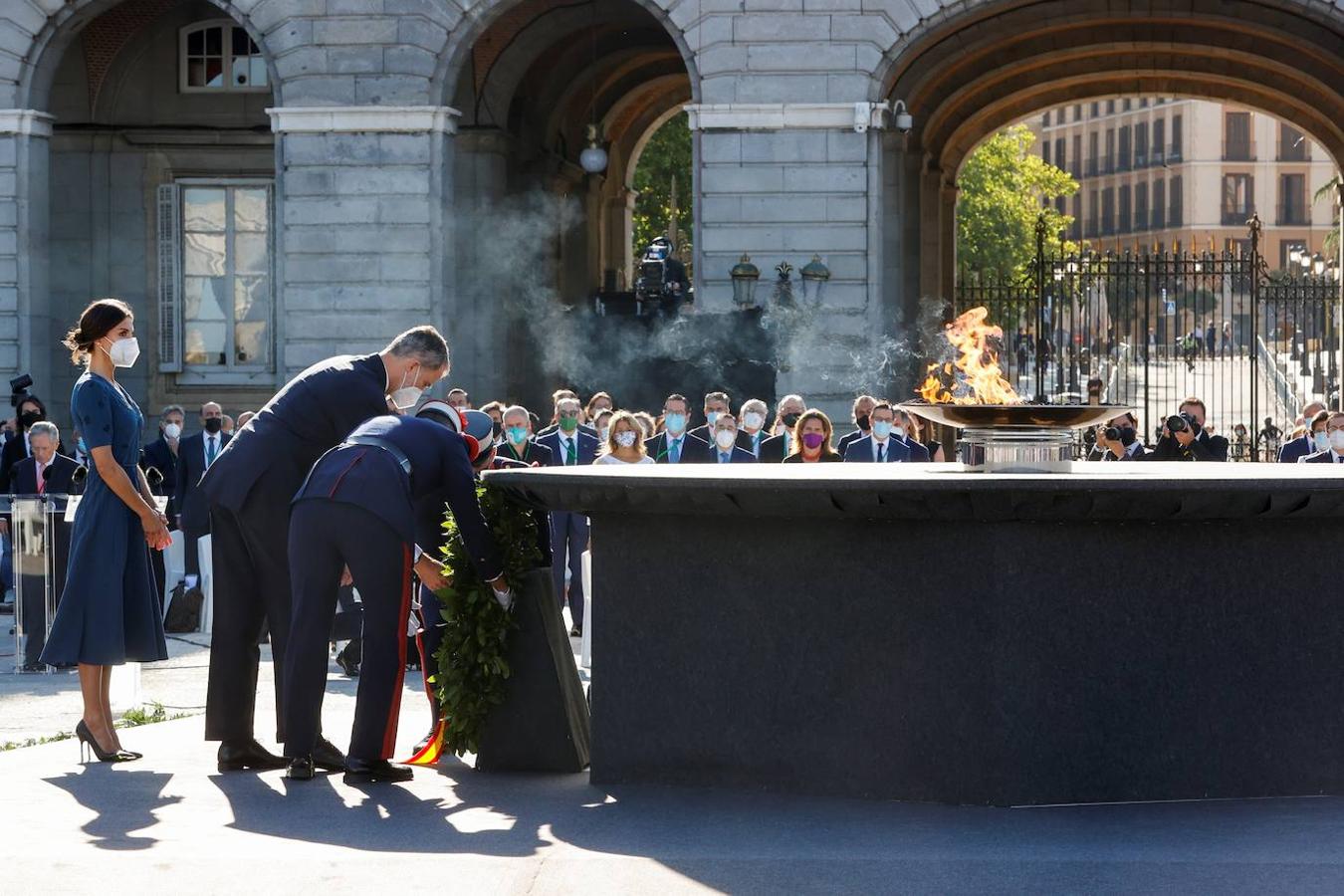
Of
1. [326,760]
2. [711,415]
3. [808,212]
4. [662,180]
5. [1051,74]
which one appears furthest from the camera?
[662,180]

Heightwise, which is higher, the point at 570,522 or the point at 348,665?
the point at 570,522

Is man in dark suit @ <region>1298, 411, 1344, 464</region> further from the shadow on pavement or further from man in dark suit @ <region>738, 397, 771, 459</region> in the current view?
the shadow on pavement

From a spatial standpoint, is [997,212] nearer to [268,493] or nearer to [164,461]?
[164,461]

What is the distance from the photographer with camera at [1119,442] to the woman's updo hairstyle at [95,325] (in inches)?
388

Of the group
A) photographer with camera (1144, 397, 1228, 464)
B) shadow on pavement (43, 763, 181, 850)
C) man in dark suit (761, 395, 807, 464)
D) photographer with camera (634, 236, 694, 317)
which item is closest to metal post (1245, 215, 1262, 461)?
photographer with camera (1144, 397, 1228, 464)

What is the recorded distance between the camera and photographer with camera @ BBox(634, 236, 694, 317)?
1074 inches

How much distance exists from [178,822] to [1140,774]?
328 centimetres

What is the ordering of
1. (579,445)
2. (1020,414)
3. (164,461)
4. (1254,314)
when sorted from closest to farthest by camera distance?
1. (1020,414)
2. (579,445)
3. (164,461)
4. (1254,314)

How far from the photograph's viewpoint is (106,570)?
8.66 m

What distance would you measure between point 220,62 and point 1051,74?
12361 millimetres

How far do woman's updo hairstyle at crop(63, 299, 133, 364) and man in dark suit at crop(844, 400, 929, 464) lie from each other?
708cm

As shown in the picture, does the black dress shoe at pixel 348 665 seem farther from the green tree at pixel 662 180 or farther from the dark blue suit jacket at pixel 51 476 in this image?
the green tree at pixel 662 180

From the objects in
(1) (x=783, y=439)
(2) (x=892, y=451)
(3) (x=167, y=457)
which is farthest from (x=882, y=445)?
(3) (x=167, y=457)

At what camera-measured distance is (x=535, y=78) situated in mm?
29516
